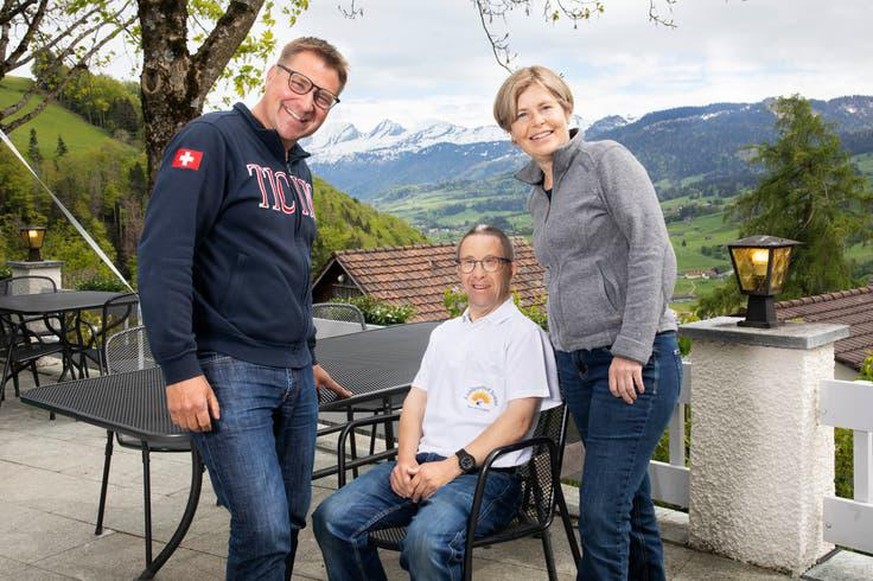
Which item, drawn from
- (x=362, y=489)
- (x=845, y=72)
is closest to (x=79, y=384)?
(x=362, y=489)

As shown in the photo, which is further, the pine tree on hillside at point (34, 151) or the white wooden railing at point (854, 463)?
the pine tree on hillside at point (34, 151)

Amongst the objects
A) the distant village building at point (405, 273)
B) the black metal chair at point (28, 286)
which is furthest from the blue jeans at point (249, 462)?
the distant village building at point (405, 273)

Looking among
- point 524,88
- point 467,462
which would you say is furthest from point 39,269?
point 524,88

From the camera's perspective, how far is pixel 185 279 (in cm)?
175

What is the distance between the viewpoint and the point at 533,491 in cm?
227

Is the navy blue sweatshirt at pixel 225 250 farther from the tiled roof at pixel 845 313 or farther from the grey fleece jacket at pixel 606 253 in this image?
the tiled roof at pixel 845 313

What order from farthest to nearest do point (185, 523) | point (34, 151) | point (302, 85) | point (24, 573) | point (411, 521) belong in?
point (34, 151) < point (24, 573) < point (185, 523) < point (411, 521) < point (302, 85)

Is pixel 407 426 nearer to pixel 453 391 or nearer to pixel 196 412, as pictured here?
pixel 453 391

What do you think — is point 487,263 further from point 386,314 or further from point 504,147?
point 504,147

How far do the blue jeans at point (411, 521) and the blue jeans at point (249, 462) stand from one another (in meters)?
0.21

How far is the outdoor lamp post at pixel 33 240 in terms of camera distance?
7.41m

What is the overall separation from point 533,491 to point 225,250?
0.99m

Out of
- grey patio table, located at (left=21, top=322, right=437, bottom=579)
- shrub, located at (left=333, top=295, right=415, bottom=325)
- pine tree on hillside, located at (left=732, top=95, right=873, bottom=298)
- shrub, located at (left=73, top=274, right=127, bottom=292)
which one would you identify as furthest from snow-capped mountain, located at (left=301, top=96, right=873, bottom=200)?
grey patio table, located at (left=21, top=322, right=437, bottom=579)

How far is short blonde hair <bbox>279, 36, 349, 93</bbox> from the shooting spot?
6.31 feet
